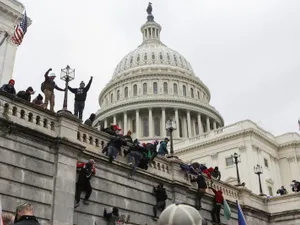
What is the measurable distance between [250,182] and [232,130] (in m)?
9.24

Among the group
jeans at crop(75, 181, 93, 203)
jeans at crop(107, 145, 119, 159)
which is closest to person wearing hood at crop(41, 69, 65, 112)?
jeans at crop(107, 145, 119, 159)

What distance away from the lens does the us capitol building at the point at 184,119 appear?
6462 cm

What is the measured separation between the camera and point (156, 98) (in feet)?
300

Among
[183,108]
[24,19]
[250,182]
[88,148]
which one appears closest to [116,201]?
[88,148]

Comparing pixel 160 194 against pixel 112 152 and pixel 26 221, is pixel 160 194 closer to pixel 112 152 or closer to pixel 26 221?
pixel 112 152

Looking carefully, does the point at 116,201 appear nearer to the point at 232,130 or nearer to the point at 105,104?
the point at 232,130

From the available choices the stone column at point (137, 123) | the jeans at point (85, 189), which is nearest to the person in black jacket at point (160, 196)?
the jeans at point (85, 189)

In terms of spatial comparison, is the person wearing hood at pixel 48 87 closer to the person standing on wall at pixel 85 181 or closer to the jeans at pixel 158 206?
the person standing on wall at pixel 85 181

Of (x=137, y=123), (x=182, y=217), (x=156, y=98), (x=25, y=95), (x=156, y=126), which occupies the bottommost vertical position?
(x=182, y=217)

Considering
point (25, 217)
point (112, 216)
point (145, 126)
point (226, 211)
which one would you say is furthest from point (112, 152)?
point (145, 126)

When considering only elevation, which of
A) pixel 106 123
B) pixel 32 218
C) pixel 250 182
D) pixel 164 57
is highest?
pixel 164 57

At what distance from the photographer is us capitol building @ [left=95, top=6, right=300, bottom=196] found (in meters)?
64.6

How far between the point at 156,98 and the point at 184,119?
24.6 ft

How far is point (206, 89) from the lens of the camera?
105 meters
